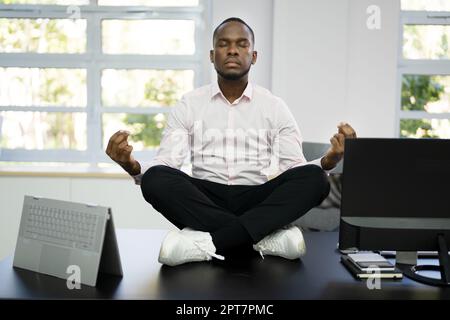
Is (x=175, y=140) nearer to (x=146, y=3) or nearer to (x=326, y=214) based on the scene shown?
(x=326, y=214)

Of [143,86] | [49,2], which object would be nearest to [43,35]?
[49,2]

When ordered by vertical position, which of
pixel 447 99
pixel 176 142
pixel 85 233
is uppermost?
pixel 447 99

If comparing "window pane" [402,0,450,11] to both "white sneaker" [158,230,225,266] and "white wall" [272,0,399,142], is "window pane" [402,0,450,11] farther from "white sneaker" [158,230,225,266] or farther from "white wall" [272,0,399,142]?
"white sneaker" [158,230,225,266]

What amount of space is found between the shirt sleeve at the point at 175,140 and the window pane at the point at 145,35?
1383 mm

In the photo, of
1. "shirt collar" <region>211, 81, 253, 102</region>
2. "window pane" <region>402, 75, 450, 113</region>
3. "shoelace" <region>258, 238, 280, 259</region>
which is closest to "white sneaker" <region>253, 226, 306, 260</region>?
"shoelace" <region>258, 238, 280, 259</region>

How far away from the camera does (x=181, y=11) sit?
330 cm

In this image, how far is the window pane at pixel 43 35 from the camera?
332cm

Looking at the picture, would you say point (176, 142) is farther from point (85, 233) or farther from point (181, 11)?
point (181, 11)

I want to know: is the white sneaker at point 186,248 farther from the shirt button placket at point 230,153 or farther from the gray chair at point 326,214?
the gray chair at point 326,214

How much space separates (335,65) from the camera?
9.82 ft

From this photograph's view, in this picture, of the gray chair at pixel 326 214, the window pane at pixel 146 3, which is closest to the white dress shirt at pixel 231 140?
the gray chair at pixel 326 214
